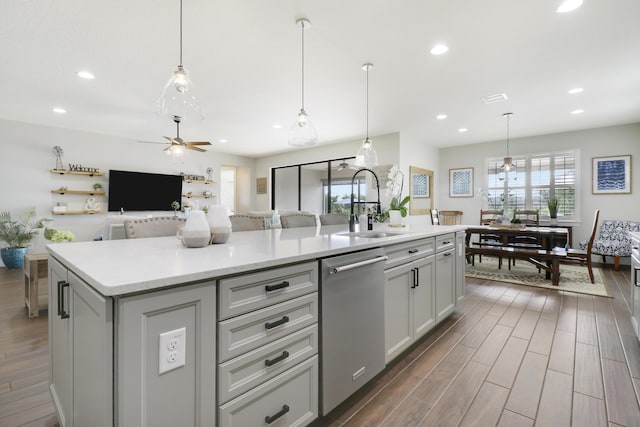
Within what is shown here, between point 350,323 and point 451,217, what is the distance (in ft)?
20.5

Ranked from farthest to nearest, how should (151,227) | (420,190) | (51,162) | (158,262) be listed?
(420,190) → (51,162) → (151,227) → (158,262)

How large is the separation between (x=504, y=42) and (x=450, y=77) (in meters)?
0.76

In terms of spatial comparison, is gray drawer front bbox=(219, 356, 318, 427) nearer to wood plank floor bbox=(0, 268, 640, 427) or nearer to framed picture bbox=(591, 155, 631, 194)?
wood plank floor bbox=(0, 268, 640, 427)

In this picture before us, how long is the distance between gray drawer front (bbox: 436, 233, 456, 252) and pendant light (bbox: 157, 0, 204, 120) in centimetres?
233

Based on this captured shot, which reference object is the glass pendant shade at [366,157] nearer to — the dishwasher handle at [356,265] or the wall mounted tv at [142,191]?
the dishwasher handle at [356,265]

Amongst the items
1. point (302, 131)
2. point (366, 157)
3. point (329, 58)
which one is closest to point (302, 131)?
point (302, 131)

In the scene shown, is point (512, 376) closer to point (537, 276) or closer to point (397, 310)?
point (397, 310)

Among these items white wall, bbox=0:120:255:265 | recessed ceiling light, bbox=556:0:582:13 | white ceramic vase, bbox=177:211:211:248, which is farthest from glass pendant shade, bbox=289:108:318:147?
white wall, bbox=0:120:255:265

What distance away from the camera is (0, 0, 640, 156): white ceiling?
2270 millimetres

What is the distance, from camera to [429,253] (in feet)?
7.55

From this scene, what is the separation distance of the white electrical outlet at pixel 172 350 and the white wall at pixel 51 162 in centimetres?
652

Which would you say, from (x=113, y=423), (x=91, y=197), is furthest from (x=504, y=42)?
(x=91, y=197)

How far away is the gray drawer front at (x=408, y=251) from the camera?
187 centimetres

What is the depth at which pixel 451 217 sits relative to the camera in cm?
700
